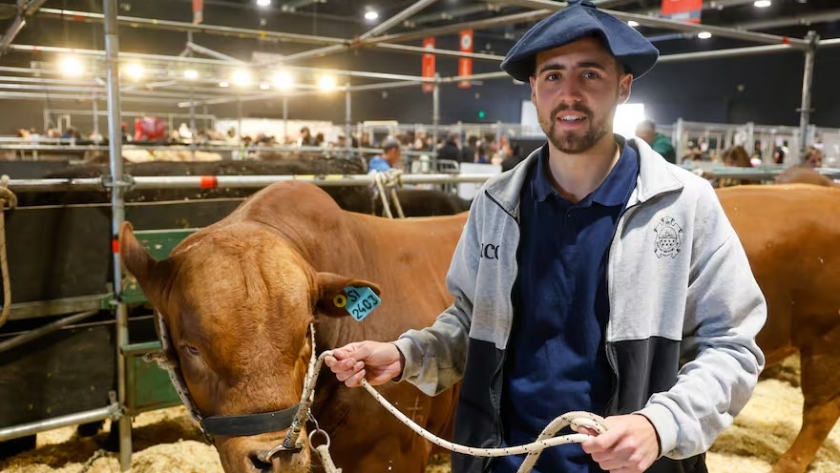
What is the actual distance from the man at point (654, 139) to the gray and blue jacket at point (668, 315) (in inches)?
228

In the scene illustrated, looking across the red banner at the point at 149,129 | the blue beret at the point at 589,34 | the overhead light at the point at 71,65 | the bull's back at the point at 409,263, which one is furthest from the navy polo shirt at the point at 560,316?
the red banner at the point at 149,129

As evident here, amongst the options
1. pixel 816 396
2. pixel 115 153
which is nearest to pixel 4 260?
pixel 115 153

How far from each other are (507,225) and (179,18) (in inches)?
797

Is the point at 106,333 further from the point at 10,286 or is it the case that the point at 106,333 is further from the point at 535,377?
the point at 535,377

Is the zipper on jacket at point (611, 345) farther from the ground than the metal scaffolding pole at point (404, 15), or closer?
closer

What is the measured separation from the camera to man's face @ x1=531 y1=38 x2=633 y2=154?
1518 millimetres

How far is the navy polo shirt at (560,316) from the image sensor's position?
60.8 inches

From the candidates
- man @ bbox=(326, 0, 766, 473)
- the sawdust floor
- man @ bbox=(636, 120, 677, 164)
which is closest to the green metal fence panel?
the sawdust floor

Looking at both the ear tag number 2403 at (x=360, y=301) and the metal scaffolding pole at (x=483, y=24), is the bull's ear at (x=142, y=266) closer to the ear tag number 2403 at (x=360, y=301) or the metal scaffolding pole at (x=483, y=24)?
the ear tag number 2403 at (x=360, y=301)

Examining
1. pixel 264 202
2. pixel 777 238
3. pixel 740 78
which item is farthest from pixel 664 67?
pixel 264 202

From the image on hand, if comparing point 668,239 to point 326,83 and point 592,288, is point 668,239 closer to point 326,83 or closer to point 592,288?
point 592,288

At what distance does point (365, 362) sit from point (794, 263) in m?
2.75

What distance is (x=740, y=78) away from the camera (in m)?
22.2

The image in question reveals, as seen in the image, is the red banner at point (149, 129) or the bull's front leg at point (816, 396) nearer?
the bull's front leg at point (816, 396)
